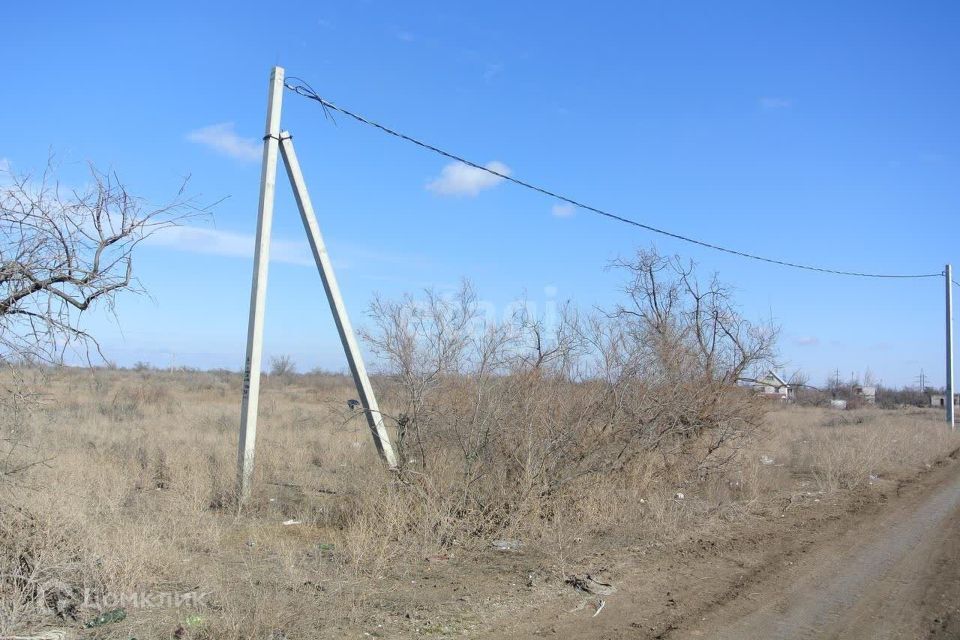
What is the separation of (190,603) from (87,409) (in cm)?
1811

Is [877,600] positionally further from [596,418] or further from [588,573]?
[596,418]

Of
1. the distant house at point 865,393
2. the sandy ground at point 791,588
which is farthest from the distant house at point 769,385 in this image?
the distant house at point 865,393

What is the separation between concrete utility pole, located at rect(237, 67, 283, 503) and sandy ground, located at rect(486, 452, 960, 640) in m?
5.05

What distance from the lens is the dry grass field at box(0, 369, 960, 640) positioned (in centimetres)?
525

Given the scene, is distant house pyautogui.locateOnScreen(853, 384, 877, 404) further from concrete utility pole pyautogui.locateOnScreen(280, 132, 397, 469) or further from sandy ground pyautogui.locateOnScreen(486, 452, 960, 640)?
concrete utility pole pyautogui.locateOnScreen(280, 132, 397, 469)

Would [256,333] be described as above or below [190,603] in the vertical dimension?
above

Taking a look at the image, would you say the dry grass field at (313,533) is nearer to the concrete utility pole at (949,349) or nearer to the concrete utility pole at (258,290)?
the concrete utility pole at (258,290)

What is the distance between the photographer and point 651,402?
35.5 ft

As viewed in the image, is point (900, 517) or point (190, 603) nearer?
point (190, 603)

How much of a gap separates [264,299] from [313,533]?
3224mm

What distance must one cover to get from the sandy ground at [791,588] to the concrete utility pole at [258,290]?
5045 mm

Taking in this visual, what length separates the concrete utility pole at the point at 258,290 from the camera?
368 inches

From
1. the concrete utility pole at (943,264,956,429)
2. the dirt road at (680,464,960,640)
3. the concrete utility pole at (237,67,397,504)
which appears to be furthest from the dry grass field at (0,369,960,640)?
the concrete utility pole at (943,264,956,429)

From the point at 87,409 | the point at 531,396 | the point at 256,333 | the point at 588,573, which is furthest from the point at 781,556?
the point at 87,409
